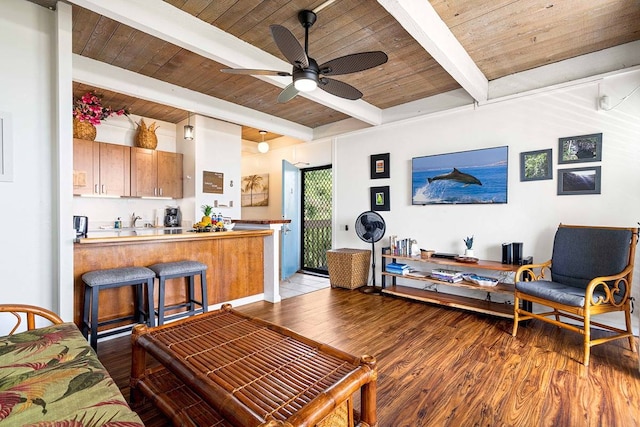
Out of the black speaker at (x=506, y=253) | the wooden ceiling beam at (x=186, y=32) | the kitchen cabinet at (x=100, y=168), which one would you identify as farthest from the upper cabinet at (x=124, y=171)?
the black speaker at (x=506, y=253)

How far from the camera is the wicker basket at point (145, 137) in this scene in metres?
4.73

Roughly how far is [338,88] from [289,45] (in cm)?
72

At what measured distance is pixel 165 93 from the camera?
3.58 metres

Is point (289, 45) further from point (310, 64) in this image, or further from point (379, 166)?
point (379, 166)

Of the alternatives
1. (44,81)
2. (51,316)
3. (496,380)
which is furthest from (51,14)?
(496,380)

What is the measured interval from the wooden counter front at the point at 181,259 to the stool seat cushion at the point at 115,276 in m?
0.24

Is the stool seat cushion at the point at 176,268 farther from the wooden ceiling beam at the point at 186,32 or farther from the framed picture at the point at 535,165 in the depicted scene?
the framed picture at the point at 535,165

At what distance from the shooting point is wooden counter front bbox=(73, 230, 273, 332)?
8.32 ft

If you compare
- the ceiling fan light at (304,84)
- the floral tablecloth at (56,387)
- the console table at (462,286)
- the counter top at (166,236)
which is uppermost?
the ceiling fan light at (304,84)

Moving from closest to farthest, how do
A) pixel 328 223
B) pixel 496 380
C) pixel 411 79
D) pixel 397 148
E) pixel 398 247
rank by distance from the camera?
pixel 496 380, pixel 411 79, pixel 398 247, pixel 397 148, pixel 328 223

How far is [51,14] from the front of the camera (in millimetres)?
2334

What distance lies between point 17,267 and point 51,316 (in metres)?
1.02

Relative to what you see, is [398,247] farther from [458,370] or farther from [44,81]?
[44,81]

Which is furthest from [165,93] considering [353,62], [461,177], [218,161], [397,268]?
[461,177]
